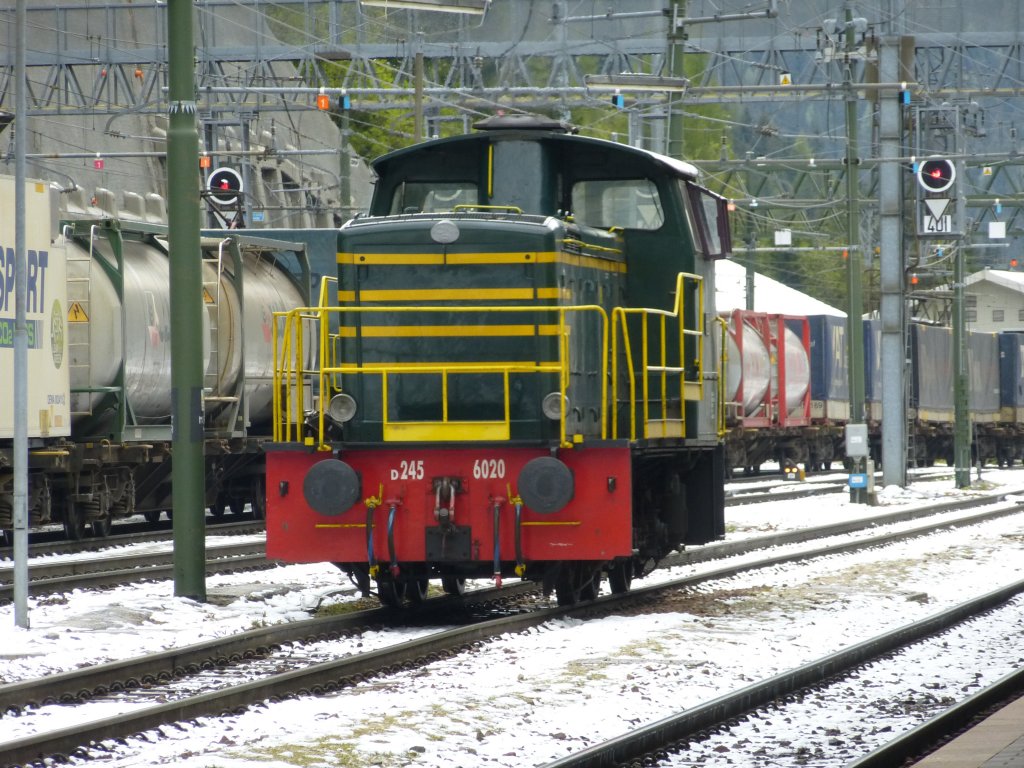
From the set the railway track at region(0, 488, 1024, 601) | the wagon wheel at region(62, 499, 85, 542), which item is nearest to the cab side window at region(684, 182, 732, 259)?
the railway track at region(0, 488, 1024, 601)

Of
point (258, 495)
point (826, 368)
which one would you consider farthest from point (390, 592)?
point (826, 368)

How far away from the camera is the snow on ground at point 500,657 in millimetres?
7508

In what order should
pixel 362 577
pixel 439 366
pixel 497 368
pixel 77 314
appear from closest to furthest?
pixel 497 368 < pixel 439 366 < pixel 362 577 < pixel 77 314

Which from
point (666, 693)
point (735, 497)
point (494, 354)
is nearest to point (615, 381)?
point (494, 354)

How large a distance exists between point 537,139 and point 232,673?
4.73 m

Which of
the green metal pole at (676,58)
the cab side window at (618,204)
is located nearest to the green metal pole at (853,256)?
the green metal pole at (676,58)

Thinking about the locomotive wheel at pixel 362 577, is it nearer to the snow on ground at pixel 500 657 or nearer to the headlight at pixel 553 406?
the snow on ground at pixel 500 657

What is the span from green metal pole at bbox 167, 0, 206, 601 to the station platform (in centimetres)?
677

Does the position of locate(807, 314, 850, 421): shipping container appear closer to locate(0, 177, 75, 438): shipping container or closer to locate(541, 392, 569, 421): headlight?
locate(0, 177, 75, 438): shipping container

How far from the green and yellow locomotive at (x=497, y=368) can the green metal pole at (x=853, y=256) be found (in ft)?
48.7

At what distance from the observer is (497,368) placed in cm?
1142

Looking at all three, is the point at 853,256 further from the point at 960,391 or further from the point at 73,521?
the point at 73,521

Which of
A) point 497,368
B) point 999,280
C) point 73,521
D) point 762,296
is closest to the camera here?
point 497,368

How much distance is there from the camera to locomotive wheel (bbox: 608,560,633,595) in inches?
539
